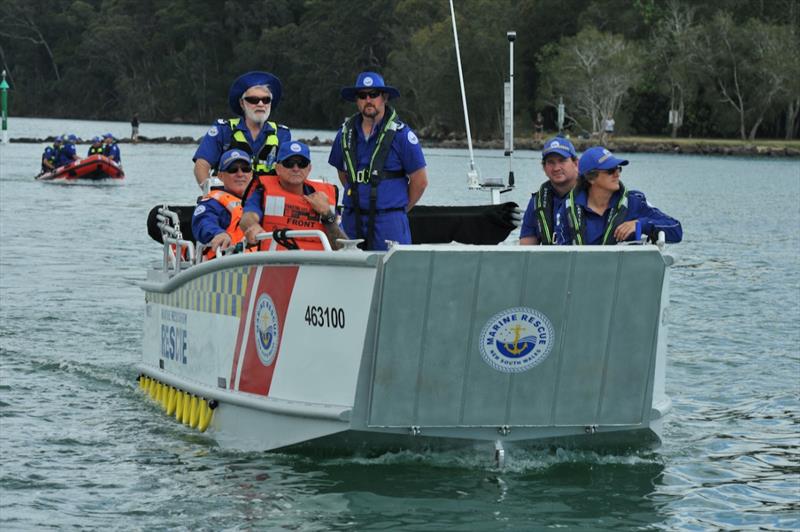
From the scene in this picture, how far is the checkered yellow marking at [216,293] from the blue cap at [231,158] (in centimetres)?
98

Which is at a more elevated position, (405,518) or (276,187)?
(276,187)

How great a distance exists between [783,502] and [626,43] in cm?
10658

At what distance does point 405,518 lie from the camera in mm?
9375

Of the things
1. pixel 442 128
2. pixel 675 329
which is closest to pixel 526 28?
pixel 442 128

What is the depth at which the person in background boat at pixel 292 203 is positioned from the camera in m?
10.5

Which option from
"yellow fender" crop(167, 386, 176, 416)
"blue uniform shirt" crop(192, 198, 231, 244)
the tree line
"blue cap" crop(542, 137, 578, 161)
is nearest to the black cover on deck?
"blue uniform shirt" crop(192, 198, 231, 244)

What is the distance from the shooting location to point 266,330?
10.0 metres

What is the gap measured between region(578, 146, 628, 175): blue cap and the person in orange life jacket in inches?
110

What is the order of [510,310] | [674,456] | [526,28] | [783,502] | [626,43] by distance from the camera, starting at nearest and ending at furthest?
[510,310] → [783,502] → [674,456] → [626,43] → [526,28]

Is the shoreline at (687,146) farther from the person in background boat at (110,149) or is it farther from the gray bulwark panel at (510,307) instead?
the gray bulwark panel at (510,307)

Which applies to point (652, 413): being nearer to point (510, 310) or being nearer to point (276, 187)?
point (510, 310)

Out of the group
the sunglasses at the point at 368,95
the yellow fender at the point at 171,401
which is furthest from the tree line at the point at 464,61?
the sunglasses at the point at 368,95

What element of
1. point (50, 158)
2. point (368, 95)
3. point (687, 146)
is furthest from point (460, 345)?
point (687, 146)

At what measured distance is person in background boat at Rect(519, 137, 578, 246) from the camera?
10305 millimetres
